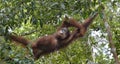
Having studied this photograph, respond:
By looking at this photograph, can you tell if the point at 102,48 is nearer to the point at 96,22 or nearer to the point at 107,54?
the point at 107,54

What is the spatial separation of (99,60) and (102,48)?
27 cm

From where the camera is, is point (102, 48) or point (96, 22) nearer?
point (96, 22)

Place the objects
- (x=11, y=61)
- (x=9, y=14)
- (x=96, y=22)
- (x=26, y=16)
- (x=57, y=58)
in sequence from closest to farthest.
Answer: (x=11, y=61), (x=9, y=14), (x=26, y=16), (x=96, y=22), (x=57, y=58)

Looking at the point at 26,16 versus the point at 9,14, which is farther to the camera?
the point at 26,16

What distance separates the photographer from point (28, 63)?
8.48 feet

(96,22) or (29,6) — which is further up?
(29,6)

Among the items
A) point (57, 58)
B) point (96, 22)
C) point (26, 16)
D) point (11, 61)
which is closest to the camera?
point (11, 61)

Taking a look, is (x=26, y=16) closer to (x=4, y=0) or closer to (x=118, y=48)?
(x=4, y=0)

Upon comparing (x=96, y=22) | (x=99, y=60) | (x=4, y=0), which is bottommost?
(x=99, y=60)

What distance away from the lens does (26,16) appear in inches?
140

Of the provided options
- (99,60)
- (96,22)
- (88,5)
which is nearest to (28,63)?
(88,5)

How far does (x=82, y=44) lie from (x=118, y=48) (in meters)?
0.76

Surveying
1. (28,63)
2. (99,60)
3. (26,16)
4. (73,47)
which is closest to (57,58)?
(73,47)

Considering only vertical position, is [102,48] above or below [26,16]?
below
